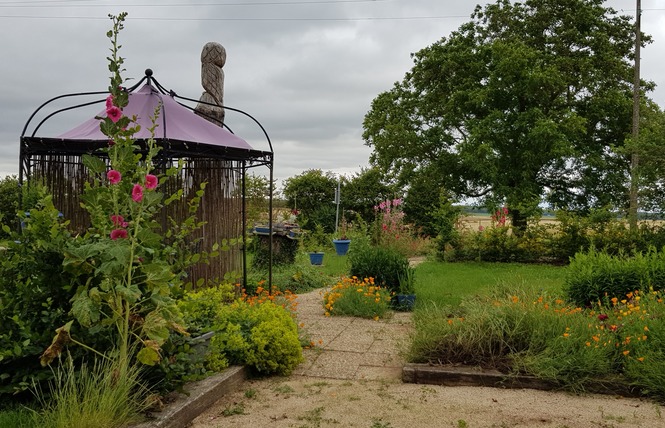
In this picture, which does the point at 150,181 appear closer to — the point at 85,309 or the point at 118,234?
the point at 118,234

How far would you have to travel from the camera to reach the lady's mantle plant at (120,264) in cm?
294

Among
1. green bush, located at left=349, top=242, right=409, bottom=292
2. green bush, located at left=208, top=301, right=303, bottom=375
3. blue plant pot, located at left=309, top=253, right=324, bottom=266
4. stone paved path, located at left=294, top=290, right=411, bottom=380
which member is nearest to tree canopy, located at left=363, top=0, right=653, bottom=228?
blue plant pot, located at left=309, top=253, right=324, bottom=266

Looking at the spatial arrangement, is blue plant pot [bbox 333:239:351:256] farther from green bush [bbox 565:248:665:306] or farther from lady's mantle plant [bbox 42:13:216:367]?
lady's mantle plant [bbox 42:13:216:367]

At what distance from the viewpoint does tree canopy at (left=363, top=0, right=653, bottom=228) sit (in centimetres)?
1698

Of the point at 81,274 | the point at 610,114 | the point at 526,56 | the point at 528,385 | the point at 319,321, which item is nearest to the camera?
the point at 81,274

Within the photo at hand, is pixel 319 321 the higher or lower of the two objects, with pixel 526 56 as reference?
lower

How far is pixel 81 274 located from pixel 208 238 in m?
3.34

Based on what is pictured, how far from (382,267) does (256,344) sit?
3409 mm

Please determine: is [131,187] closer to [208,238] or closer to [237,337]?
[237,337]

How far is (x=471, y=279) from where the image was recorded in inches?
377

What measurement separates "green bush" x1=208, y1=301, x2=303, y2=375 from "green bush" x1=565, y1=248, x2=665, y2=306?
354 cm

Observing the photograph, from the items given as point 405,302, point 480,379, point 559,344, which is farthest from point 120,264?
point 405,302

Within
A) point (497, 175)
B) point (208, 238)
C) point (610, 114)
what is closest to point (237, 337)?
point (208, 238)

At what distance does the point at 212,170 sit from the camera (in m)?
6.50
